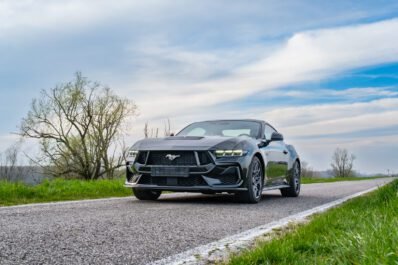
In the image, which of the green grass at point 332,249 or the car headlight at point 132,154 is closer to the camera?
the green grass at point 332,249

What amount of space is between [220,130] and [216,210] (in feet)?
8.00

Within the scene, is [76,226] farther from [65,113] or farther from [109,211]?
[65,113]

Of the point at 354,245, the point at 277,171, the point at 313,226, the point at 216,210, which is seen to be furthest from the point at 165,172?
the point at 354,245

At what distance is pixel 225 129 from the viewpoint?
8.95 metres

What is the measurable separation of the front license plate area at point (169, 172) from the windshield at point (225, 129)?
1.37 metres

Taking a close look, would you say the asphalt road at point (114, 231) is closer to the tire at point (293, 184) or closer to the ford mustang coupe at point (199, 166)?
the ford mustang coupe at point (199, 166)

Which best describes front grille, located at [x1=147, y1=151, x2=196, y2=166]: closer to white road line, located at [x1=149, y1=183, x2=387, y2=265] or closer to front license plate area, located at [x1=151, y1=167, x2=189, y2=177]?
front license plate area, located at [x1=151, y1=167, x2=189, y2=177]

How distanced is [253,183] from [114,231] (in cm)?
389

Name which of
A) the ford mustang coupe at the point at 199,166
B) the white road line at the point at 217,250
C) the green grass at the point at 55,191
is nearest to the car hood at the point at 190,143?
the ford mustang coupe at the point at 199,166

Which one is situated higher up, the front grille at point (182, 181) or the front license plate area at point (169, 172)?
the front license plate area at point (169, 172)

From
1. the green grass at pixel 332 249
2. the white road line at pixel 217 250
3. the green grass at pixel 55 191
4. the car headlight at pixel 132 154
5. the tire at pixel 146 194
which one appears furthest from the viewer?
the green grass at pixel 55 191

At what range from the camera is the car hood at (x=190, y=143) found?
7.68 meters

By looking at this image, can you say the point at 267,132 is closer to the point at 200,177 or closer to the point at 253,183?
the point at 253,183

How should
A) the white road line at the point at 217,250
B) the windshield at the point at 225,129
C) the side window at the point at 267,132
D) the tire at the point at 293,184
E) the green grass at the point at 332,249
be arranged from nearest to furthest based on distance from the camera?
the green grass at the point at 332,249 < the white road line at the point at 217,250 < the windshield at the point at 225,129 < the side window at the point at 267,132 < the tire at the point at 293,184
